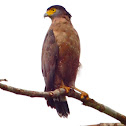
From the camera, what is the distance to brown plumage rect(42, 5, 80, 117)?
5.99 m

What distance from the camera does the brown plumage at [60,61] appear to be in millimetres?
5988

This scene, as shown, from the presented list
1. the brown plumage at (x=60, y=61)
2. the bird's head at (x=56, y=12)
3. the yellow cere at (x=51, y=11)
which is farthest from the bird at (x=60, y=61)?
the yellow cere at (x=51, y=11)

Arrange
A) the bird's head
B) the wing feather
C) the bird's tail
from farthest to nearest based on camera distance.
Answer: the bird's head, the wing feather, the bird's tail

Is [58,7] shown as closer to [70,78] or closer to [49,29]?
[49,29]

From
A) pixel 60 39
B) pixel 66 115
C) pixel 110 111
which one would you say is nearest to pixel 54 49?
pixel 60 39

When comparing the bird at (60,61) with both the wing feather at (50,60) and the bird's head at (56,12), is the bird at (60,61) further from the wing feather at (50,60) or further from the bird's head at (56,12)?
the bird's head at (56,12)

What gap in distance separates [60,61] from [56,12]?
135 cm

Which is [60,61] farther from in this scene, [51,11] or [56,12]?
[51,11]


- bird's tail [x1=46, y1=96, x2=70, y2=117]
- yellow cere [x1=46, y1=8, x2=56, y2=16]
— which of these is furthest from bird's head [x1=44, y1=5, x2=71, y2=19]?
bird's tail [x1=46, y1=96, x2=70, y2=117]

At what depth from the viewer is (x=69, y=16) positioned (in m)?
6.96

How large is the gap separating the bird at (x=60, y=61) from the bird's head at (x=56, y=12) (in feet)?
1.91

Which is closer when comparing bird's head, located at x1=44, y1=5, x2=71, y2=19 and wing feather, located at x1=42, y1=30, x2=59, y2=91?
wing feather, located at x1=42, y1=30, x2=59, y2=91

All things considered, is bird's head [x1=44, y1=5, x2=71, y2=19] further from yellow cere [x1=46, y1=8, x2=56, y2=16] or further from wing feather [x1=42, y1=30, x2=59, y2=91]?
wing feather [x1=42, y1=30, x2=59, y2=91]

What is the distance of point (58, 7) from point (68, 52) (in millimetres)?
1432
